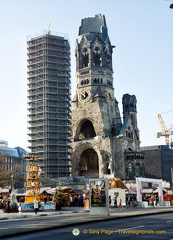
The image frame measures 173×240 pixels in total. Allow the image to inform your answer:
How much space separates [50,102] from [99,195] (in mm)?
64320

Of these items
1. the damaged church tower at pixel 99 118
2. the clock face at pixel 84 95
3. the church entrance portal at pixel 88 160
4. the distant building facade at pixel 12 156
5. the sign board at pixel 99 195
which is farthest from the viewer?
the distant building facade at pixel 12 156

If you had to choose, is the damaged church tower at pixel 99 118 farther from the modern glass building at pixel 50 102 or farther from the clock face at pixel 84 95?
the modern glass building at pixel 50 102

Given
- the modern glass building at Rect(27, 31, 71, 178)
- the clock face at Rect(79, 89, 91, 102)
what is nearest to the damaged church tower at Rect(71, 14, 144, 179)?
the clock face at Rect(79, 89, 91, 102)

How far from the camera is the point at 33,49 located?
95.1 m

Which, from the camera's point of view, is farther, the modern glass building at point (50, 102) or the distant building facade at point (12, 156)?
the distant building facade at point (12, 156)

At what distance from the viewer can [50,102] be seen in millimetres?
91125

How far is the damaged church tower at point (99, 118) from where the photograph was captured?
87.6m

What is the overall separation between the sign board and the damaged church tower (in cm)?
5679

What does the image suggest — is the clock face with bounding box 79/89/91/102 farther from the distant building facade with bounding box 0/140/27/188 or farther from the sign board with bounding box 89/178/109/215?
the sign board with bounding box 89/178/109/215

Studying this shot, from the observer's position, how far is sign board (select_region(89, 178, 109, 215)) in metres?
28.4

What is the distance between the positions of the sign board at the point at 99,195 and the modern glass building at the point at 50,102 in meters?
57.6

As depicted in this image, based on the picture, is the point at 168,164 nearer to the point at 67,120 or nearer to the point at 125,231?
the point at 67,120

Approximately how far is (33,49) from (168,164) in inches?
2546

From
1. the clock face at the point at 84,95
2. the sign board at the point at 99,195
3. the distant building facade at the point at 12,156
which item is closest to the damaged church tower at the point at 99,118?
the clock face at the point at 84,95
